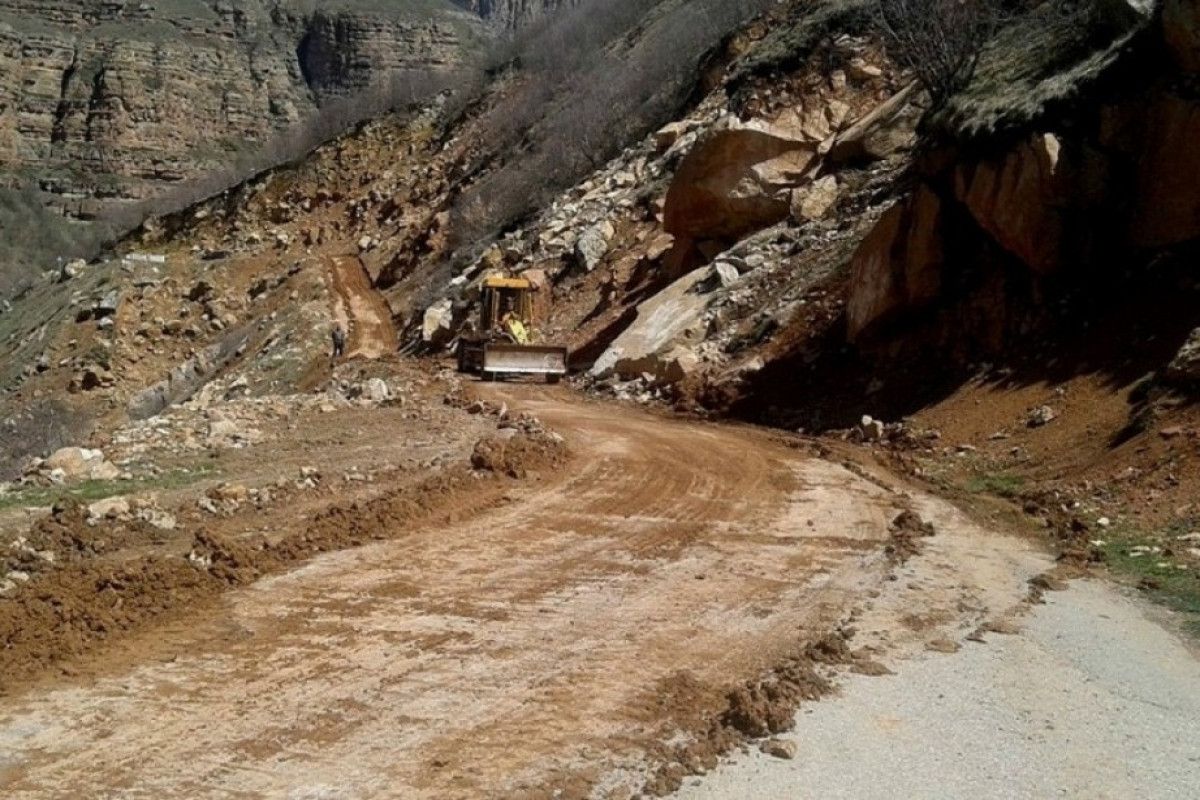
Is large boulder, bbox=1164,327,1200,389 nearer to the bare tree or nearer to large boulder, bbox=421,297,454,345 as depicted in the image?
the bare tree

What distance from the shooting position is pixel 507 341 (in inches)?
981

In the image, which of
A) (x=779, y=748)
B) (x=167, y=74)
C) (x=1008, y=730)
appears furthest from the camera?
(x=167, y=74)

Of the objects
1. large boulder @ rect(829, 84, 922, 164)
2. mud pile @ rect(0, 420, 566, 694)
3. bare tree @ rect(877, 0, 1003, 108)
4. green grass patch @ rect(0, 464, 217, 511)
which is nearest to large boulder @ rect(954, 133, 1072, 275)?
bare tree @ rect(877, 0, 1003, 108)

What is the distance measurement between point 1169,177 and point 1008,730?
9.93 metres

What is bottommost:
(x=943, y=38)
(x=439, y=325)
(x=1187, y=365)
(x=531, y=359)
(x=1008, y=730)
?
(x=1008, y=730)

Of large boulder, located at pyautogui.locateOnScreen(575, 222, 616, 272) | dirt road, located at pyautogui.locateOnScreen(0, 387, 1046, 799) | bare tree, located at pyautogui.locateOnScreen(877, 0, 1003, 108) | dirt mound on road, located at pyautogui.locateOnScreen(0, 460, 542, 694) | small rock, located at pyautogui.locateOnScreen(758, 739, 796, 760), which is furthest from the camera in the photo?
large boulder, located at pyautogui.locateOnScreen(575, 222, 616, 272)

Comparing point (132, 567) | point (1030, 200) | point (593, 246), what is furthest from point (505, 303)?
point (132, 567)

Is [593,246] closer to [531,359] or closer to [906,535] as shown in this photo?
[531,359]

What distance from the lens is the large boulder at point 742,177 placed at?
2362 cm

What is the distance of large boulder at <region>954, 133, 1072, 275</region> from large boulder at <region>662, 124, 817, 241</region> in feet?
28.9

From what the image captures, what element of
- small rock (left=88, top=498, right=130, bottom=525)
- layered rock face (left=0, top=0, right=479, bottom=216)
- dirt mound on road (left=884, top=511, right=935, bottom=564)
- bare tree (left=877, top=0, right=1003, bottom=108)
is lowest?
dirt mound on road (left=884, top=511, right=935, bottom=564)

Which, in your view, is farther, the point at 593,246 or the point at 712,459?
the point at 593,246

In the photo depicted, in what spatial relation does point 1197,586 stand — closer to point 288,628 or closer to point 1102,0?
point 288,628

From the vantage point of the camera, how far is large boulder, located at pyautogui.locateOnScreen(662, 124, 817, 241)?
23.6 metres
